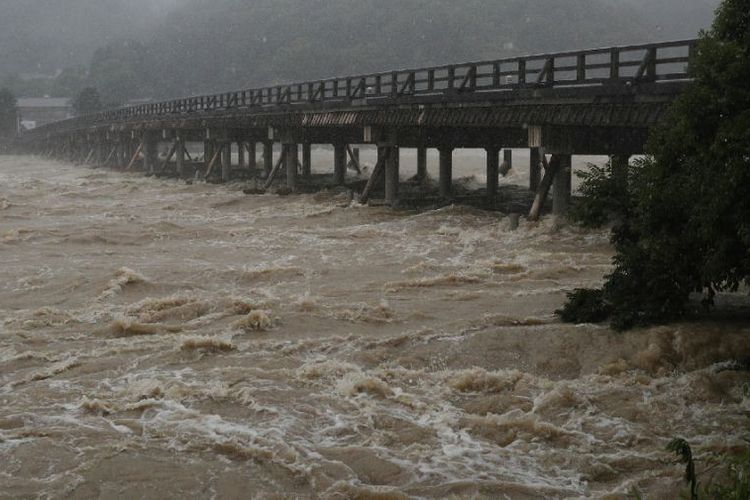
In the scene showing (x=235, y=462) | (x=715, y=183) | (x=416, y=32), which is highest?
(x=416, y=32)

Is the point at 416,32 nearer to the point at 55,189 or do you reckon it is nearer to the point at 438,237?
the point at 55,189

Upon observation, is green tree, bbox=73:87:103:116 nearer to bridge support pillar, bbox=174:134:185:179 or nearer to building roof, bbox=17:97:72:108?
building roof, bbox=17:97:72:108

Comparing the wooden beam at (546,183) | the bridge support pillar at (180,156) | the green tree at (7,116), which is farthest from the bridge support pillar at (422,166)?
the green tree at (7,116)

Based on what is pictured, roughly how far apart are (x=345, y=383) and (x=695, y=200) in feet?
14.6

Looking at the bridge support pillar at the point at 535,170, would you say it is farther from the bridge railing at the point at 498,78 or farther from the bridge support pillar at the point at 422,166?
the bridge support pillar at the point at 422,166

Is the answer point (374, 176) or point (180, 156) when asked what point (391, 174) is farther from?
point (180, 156)

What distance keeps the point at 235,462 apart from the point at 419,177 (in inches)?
1208

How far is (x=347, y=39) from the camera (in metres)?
122

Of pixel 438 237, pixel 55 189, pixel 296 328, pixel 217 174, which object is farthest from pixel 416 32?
pixel 296 328

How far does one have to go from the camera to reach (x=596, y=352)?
1076 cm

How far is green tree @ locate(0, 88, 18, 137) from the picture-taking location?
112m

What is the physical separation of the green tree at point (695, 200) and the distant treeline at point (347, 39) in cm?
10226

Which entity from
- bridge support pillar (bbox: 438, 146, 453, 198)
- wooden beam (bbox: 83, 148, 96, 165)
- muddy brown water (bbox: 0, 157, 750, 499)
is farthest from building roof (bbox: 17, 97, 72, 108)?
muddy brown water (bbox: 0, 157, 750, 499)

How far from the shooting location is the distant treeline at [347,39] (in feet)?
379
